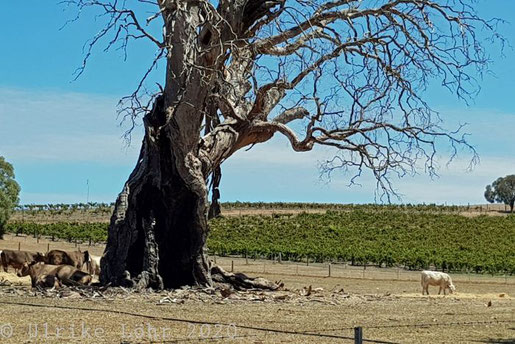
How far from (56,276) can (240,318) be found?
8214 millimetres

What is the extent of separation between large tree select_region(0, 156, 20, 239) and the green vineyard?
3643mm

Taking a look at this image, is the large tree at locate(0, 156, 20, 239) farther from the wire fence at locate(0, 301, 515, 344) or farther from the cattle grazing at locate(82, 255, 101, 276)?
the wire fence at locate(0, 301, 515, 344)

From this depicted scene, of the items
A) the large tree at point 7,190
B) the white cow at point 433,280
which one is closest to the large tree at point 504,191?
the large tree at point 7,190

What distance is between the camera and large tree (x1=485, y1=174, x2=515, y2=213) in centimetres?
15000

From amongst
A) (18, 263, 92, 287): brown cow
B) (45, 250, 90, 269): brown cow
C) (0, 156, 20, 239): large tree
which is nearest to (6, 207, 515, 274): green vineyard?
(0, 156, 20, 239): large tree

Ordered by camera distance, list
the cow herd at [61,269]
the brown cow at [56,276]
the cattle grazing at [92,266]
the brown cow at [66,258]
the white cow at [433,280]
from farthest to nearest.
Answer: the cattle grazing at [92,266] < the brown cow at [66,258] < the white cow at [433,280] < the cow herd at [61,269] < the brown cow at [56,276]

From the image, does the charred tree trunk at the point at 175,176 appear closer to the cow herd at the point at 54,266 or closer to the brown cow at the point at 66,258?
the cow herd at the point at 54,266

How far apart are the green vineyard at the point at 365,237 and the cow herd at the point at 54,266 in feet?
97.0

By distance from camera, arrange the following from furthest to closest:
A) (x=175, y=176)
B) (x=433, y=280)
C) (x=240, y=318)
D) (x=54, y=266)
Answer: (x=433, y=280)
(x=54, y=266)
(x=175, y=176)
(x=240, y=318)

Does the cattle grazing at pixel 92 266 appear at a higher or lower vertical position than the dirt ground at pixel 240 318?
higher

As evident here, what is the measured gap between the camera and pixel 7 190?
7412 centimetres

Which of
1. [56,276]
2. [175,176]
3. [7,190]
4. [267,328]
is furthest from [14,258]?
[7,190]

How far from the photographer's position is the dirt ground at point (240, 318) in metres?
13.4

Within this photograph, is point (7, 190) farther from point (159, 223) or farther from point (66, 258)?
point (159, 223)
